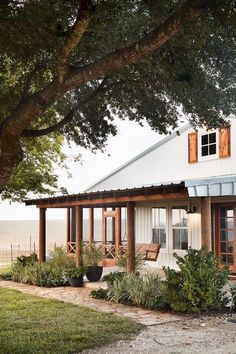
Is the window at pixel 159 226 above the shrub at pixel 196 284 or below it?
above

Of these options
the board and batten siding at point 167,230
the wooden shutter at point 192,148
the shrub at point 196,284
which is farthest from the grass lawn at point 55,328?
the wooden shutter at point 192,148

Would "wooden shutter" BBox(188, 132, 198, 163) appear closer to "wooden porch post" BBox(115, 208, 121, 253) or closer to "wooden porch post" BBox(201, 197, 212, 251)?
"wooden porch post" BBox(115, 208, 121, 253)

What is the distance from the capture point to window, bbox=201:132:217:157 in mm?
16172

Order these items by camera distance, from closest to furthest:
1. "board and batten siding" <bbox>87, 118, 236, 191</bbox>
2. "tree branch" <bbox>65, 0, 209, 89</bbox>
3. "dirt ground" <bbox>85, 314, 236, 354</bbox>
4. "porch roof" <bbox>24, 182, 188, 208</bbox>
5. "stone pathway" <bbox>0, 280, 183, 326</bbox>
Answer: "tree branch" <bbox>65, 0, 209, 89</bbox>
"dirt ground" <bbox>85, 314, 236, 354</bbox>
"stone pathway" <bbox>0, 280, 183, 326</bbox>
"porch roof" <bbox>24, 182, 188, 208</bbox>
"board and batten siding" <bbox>87, 118, 236, 191</bbox>

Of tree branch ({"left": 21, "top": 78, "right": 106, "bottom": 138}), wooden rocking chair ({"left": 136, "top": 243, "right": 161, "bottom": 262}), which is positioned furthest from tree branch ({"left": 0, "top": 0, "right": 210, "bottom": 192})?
wooden rocking chair ({"left": 136, "top": 243, "right": 161, "bottom": 262})

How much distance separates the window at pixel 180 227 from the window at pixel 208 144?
6.54ft

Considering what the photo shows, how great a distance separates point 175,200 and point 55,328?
9.36m

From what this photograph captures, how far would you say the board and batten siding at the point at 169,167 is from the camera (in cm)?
1577

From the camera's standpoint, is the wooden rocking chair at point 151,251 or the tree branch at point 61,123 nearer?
the tree branch at point 61,123

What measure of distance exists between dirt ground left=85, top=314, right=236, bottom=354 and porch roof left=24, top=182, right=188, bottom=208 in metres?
3.07

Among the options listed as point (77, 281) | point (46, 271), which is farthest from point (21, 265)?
point (77, 281)

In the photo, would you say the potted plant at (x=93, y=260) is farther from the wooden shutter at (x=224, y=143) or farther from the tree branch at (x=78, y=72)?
the tree branch at (x=78, y=72)

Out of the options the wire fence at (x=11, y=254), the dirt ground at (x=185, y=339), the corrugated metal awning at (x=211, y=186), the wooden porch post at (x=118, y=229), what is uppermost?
the corrugated metal awning at (x=211, y=186)

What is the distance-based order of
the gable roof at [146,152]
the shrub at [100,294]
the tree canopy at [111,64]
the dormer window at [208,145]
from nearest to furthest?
the tree canopy at [111,64], the shrub at [100,294], the dormer window at [208,145], the gable roof at [146,152]
